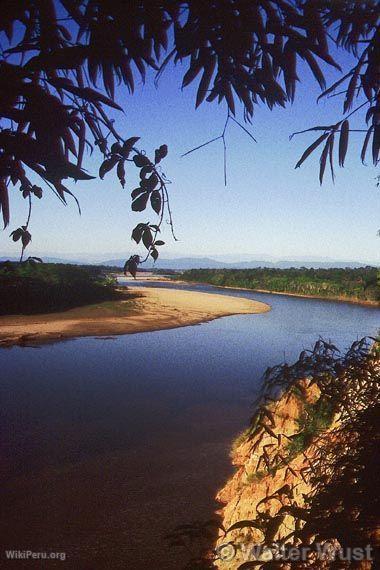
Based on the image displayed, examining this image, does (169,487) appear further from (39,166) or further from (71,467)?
(39,166)

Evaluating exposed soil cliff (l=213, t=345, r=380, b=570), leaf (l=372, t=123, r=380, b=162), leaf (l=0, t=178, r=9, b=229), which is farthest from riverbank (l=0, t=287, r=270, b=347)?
leaf (l=372, t=123, r=380, b=162)

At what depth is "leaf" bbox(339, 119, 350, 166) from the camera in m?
1.62

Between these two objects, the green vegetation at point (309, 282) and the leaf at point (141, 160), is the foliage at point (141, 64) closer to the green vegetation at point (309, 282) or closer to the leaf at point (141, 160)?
the leaf at point (141, 160)

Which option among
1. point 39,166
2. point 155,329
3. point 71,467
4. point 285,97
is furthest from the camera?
point 155,329

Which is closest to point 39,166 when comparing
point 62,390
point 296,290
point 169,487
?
point 169,487

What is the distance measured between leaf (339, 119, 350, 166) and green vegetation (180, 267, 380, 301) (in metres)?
36.8

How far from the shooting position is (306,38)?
150cm

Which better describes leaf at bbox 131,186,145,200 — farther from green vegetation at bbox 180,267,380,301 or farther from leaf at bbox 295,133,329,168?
green vegetation at bbox 180,267,380,301

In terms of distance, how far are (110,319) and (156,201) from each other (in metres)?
22.6

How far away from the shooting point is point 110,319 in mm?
23453

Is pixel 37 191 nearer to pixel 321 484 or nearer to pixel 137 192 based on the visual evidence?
pixel 137 192

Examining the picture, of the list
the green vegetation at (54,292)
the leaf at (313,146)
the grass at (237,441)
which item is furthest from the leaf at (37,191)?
the green vegetation at (54,292)

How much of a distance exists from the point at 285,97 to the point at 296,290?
52.2 metres

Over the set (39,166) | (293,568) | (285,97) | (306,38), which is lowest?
→ (293,568)
